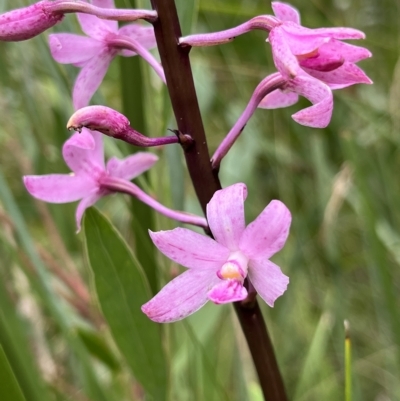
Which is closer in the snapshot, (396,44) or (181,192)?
(181,192)

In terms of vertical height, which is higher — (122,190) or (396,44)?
(122,190)

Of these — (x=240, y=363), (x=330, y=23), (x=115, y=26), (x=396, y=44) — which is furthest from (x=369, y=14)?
(x=115, y=26)

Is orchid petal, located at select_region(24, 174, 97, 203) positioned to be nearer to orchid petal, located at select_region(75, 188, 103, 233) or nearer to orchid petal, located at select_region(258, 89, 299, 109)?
orchid petal, located at select_region(75, 188, 103, 233)

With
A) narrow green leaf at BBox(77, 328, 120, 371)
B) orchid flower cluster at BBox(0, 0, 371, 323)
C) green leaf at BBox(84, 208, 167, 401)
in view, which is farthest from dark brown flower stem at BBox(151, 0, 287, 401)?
narrow green leaf at BBox(77, 328, 120, 371)

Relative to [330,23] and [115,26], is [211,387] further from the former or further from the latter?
[330,23]

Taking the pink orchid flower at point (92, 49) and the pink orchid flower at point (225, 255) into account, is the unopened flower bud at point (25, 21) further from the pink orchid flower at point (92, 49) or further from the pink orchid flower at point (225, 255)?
the pink orchid flower at point (225, 255)

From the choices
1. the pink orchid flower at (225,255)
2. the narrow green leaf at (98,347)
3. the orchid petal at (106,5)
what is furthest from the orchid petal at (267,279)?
the narrow green leaf at (98,347)

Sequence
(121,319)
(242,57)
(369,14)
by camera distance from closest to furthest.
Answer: (121,319) → (242,57) → (369,14)
